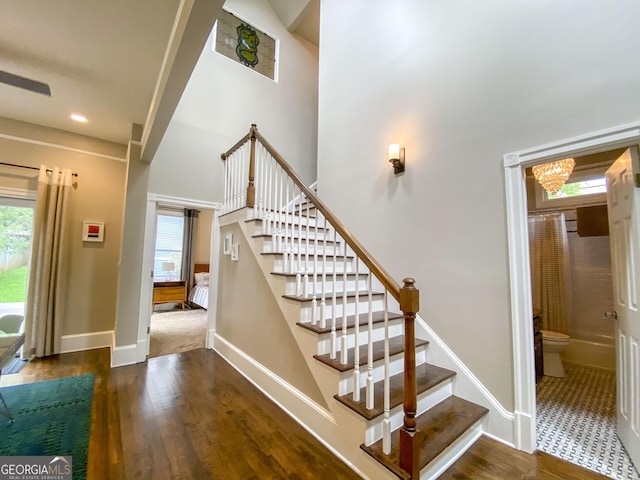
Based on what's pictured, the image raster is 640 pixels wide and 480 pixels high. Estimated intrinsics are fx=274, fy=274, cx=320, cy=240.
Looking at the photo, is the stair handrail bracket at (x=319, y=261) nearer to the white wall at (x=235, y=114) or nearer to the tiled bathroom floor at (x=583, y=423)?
the white wall at (x=235, y=114)

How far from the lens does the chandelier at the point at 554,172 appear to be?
8.27 ft

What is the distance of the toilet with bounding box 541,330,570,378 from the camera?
10.1 ft

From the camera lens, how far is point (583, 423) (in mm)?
2145

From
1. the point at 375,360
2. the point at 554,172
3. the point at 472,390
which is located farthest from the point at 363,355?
the point at 554,172

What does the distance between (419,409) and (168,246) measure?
23.4 feet

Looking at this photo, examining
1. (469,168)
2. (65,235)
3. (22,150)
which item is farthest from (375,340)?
(22,150)

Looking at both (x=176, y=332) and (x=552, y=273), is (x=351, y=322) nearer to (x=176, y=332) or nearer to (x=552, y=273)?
(x=552, y=273)

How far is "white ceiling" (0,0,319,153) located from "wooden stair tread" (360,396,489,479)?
8.23 ft

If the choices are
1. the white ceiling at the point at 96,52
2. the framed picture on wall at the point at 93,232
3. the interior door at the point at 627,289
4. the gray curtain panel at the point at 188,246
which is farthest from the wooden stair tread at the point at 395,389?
the gray curtain panel at the point at 188,246

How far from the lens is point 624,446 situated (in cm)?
184

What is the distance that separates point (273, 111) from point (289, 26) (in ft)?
6.07

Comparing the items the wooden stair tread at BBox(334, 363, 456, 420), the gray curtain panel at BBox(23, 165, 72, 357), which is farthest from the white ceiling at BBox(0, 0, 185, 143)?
the wooden stair tread at BBox(334, 363, 456, 420)

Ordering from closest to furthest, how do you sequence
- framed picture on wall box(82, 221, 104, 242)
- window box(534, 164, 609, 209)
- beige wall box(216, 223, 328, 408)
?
beige wall box(216, 223, 328, 408), window box(534, 164, 609, 209), framed picture on wall box(82, 221, 104, 242)

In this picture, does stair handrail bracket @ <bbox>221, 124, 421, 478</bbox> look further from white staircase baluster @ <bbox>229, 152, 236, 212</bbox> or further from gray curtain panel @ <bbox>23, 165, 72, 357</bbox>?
gray curtain panel @ <bbox>23, 165, 72, 357</bbox>
